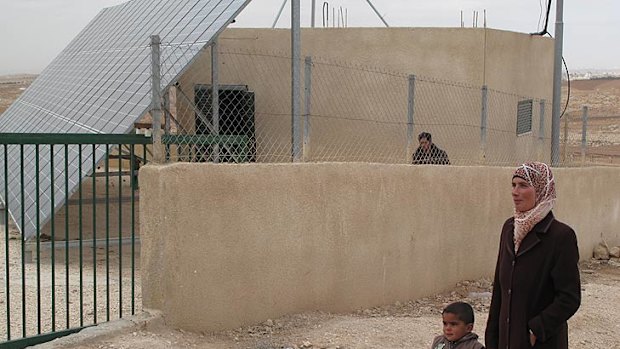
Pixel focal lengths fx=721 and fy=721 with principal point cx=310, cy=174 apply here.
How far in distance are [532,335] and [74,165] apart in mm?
5939

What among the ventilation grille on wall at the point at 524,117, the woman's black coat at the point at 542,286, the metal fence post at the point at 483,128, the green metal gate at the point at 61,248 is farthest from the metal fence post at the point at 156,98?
the ventilation grille on wall at the point at 524,117

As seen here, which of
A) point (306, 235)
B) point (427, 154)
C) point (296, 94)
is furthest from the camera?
point (427, 154)

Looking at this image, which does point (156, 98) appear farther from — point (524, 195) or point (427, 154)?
point (427, 154)

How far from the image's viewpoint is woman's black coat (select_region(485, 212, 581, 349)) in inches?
135

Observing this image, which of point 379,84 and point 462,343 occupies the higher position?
point 379,84

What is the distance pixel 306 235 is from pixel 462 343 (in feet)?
8.19

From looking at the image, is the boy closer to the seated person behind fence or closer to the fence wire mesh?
the seated person behind fence

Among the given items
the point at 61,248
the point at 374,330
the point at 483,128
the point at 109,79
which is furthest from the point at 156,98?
the point at 109,79

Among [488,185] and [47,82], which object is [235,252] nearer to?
[488,185]

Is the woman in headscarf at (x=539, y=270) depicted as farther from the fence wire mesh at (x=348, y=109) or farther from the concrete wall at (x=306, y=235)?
the fence wire mesh at (x=348, y=109)

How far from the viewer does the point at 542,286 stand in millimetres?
3494

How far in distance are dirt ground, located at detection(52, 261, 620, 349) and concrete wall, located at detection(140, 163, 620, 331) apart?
12 centimetres

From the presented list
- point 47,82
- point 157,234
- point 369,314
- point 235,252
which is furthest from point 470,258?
point 47,82

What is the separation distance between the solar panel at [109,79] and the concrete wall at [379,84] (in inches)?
51.8
